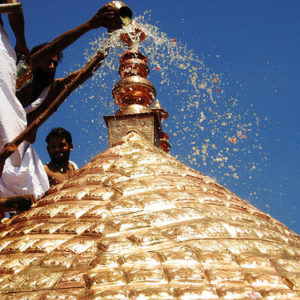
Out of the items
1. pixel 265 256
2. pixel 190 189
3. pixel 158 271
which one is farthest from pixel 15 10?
pixel 265 256

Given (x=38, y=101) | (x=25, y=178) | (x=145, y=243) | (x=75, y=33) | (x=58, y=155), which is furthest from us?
(x=58, y=155)

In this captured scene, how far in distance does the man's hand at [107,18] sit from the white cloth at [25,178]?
0.90m

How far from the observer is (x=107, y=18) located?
87.5 inches

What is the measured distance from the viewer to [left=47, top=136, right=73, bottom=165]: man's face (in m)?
3.06

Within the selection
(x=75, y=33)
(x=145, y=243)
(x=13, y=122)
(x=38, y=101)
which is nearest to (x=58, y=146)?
(x=38, y=101)

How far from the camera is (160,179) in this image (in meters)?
1.50

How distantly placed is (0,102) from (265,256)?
1.46 metres

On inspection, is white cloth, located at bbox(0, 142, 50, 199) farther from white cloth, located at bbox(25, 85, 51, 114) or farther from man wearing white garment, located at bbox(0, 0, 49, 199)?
→ white cloth, located at bbox(25, 85, 51, 114)

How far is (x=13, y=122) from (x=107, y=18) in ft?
2.92

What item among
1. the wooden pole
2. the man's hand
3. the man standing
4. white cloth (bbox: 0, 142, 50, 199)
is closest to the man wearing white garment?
white cloth (bbox: 0, 142, 50, 199)

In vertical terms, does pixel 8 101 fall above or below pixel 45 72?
below

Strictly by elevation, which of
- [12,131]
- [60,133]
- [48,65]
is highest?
[48,65]

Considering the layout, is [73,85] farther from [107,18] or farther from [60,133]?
[60,133]

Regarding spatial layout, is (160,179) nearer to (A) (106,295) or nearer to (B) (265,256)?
(B) (265,256)
